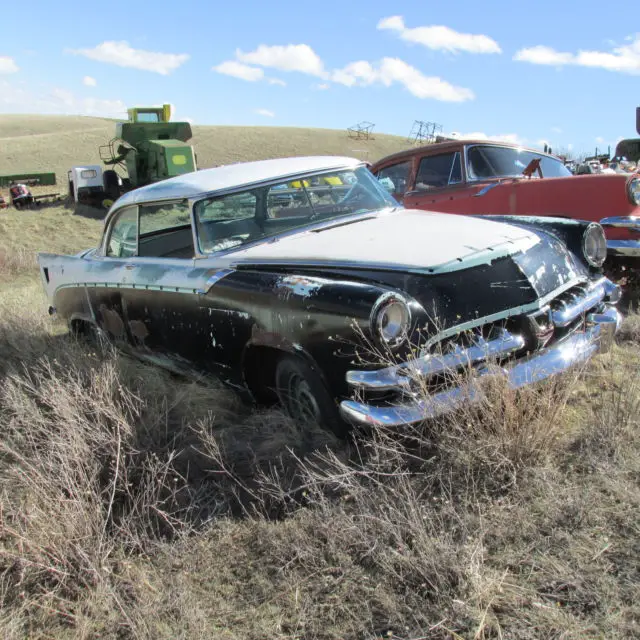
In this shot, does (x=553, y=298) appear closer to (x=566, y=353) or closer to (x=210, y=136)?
(x=566, y=353)

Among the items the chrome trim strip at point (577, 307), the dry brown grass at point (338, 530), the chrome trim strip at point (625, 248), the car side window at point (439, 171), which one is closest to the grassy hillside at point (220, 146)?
the car side window at point (439, 171)

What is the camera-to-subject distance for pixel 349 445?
9.45 feet

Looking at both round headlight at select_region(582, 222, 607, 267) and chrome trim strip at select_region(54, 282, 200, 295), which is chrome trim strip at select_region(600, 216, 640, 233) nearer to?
round headlight at select_region(582, 222, 607, 267)

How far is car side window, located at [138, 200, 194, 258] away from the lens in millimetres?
4148

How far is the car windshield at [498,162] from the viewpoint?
6.52 metres

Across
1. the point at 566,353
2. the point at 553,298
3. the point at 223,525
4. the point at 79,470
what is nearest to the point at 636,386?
the point at 566,353

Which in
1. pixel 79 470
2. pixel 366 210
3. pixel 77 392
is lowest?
pixel 79 470

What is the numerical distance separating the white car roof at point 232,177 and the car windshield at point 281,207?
0.19ft

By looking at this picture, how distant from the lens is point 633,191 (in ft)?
17.8

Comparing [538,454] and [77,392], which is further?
[77,392]

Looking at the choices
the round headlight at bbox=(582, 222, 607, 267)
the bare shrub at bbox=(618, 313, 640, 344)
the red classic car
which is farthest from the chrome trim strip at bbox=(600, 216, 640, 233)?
the round headlight at bbox=(582, 222, 607, 267)

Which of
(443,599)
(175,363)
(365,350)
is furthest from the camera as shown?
(175,363)

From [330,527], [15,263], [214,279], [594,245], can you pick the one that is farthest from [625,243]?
[15,263]

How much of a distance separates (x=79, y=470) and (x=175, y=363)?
4.57 feet
